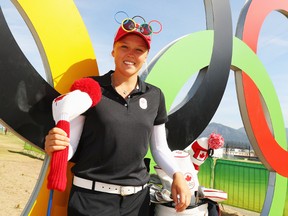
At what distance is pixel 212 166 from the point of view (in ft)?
25.8

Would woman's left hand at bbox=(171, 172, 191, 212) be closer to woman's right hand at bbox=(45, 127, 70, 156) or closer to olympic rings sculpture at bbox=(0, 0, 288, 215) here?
woman's right hand at bbox=(45, 127, 70, 156)

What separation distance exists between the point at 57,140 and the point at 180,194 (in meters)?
0.69

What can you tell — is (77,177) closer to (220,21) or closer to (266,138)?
(220,21)

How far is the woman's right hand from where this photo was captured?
4.45ft

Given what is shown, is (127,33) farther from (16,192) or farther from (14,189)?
(14,189)

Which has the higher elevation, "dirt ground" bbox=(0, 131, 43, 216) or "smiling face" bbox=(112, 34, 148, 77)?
"smiling face" bbox=(112, 34, 148, 77)

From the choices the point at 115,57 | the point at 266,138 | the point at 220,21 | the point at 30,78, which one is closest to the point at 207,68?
the point at 220,21

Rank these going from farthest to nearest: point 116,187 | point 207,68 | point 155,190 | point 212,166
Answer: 1. point 212,166
2. point 207,68
3. point 155,190
4. point 116,187

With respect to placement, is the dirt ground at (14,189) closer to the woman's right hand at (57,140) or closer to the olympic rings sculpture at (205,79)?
the olympic rings sculpture at (205,79)

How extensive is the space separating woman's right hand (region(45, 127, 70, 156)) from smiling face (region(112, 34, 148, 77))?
50 centimetres

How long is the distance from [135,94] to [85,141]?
0.35 metres

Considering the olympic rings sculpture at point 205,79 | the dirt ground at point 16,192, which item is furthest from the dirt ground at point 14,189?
the olympic rings sculpture at point 205,79

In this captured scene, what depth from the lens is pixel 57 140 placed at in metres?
1.36

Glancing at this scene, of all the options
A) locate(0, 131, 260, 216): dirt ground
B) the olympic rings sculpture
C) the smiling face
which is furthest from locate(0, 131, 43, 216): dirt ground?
the smiling face
